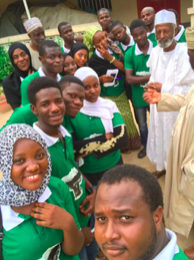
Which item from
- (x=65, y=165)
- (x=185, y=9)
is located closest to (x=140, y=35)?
(x=65, y=165)

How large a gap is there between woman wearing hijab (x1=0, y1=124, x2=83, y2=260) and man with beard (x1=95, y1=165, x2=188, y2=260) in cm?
40

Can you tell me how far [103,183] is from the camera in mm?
935

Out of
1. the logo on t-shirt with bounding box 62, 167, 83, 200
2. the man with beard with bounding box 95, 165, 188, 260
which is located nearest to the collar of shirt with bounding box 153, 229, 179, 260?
the man with beard with bounding box 95, 165, 188, 260

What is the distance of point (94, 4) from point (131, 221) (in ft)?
37.6

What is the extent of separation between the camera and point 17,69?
9.71 feet

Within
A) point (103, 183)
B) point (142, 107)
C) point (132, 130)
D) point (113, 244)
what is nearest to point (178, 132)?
point (103, 183)

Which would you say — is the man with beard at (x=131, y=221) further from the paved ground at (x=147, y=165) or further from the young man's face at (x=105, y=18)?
the young man's face at (x=105, y=18)

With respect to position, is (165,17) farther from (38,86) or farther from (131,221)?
(131,221)

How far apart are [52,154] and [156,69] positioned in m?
1.96

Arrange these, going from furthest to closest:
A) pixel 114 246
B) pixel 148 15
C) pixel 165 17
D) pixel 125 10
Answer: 1. pixel 125 10
2. pixel 148 15
3. pixel 165 17
4. pixel 114 246

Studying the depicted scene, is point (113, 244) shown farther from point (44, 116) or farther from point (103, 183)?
point (44, 116)

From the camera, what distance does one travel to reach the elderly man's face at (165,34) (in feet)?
8.74

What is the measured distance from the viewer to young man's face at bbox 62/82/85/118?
71.0 inches

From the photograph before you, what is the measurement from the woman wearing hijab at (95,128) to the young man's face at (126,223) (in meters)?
1.03
